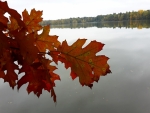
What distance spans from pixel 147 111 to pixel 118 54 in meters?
6.70

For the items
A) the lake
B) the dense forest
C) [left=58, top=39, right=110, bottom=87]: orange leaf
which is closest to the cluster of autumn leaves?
[left=58, top=39, right=110, bottom=87]: orange leaf

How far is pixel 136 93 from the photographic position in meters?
6.74

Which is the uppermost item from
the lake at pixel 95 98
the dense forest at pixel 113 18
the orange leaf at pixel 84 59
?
the dense forest at pixel 113 18

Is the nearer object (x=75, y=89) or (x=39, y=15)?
(x=39, y=15)

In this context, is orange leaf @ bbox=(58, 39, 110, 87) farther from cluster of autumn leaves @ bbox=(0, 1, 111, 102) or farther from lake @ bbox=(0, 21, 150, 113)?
lake @ bbox=(0, 21, 150, 113)

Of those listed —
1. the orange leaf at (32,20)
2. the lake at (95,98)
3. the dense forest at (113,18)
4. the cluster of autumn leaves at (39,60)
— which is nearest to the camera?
the cluster of autumn leaves at (39,60)

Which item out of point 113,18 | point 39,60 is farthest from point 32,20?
point 113,18

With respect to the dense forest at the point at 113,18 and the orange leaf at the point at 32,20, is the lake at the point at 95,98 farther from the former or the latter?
the dense forest at the point at 113,18

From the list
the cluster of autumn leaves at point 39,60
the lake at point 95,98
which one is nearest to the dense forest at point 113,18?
the lake at point 95,98

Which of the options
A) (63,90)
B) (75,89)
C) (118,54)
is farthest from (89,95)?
(118,54)

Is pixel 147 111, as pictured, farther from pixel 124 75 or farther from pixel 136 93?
pixel 124 75

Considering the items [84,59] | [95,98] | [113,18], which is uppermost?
[113,18]

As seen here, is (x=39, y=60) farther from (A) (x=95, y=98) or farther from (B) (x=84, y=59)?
(A) (x=95, y=98)

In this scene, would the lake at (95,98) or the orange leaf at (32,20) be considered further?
the lake at (95,98)
